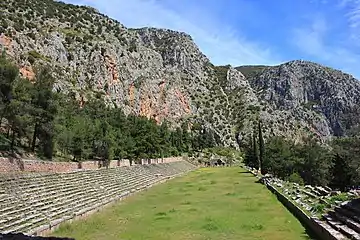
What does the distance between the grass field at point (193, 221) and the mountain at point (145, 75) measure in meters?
20.5

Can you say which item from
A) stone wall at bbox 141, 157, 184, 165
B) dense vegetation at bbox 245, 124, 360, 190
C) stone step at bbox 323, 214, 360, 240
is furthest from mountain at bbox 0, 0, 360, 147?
stone step at bbox 323, 214, 360, 240

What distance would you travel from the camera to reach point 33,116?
121ft

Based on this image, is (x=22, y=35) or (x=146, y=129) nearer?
(x=146, y=129)

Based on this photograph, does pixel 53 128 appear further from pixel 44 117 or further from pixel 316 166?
pixel 316 166

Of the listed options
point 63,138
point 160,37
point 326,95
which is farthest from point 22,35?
point 326,95

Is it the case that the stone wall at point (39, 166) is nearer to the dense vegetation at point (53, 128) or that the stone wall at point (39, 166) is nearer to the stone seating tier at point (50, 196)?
the stone seating tier at point (50, 196)

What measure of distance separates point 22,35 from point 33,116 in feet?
159

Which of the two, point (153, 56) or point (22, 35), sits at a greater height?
point (153, 56)

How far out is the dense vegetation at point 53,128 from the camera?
3369 cm

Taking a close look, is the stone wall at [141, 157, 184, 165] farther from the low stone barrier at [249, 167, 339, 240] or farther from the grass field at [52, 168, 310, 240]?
the low stone barrier at [249, 167, 339, 240]

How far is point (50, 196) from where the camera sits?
85.7 ft

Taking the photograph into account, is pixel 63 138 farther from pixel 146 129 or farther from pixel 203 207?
pixel 146 129

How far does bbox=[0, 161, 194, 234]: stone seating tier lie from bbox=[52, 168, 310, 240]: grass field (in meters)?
1.13

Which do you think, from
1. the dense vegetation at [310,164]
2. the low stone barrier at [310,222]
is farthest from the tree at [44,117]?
the dense vegetation at [310,164]
